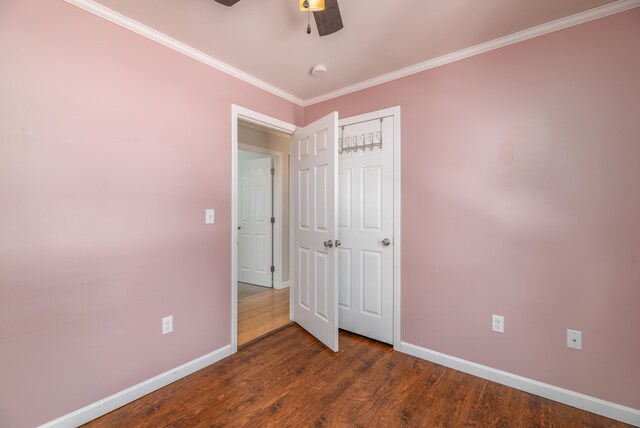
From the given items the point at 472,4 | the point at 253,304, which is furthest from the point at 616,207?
the point at 253,304

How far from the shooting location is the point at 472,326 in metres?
2.14

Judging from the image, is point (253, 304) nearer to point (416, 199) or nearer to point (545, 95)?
point (416, 199)

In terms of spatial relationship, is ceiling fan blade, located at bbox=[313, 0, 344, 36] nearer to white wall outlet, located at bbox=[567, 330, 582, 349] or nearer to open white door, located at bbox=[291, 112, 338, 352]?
open white door, located at bbox=[291, 112, 338, 352]

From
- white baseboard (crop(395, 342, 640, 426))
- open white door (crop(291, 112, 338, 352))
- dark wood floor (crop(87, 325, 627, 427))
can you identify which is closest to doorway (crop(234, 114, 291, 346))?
open white door (crop(291, 112, 338, 352))

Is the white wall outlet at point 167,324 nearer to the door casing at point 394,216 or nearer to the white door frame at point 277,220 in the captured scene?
the door casing at point 394,216

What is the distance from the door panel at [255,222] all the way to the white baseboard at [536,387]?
8.70 feet

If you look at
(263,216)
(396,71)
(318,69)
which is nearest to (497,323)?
(396,71)

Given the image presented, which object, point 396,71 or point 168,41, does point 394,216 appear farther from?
point 168,41

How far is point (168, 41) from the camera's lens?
6.63 feet

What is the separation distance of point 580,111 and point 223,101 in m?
2.58

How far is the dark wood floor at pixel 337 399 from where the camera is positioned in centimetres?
165

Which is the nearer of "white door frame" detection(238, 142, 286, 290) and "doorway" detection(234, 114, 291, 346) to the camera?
"doorway" detection(234, 114, 291, 346)

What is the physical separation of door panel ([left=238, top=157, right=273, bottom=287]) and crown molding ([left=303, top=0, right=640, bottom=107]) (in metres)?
2.07

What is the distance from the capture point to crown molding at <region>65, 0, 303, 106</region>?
168 centimetres
